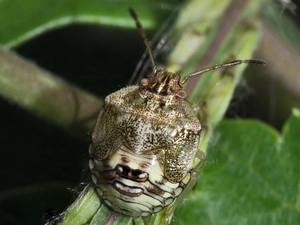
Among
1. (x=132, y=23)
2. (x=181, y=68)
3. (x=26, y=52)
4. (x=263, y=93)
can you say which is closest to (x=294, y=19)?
(x=263, y=93)

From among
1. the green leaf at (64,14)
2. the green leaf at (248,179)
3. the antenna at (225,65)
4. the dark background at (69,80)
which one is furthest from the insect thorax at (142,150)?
the green leaf at (64,14)

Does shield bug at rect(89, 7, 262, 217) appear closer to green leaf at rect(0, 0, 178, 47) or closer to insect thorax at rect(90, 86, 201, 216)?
insect thorax at rect(90, 86, 201, 216)

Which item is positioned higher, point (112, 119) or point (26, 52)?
point (112, 119)

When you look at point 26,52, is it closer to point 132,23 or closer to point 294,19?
point 132,23

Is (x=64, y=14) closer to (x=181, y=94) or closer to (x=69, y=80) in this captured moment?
Result: (x=69, y=80)

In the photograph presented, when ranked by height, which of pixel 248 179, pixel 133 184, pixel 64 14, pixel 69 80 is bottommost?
pixel 69 80

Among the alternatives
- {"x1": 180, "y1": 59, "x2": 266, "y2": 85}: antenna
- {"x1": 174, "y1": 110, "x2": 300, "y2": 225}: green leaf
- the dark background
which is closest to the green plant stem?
the dark background

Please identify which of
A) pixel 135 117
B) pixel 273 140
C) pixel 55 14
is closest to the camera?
pixel 135 117

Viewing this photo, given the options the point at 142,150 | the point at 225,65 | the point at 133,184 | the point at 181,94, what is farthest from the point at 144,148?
the point at 225,65
